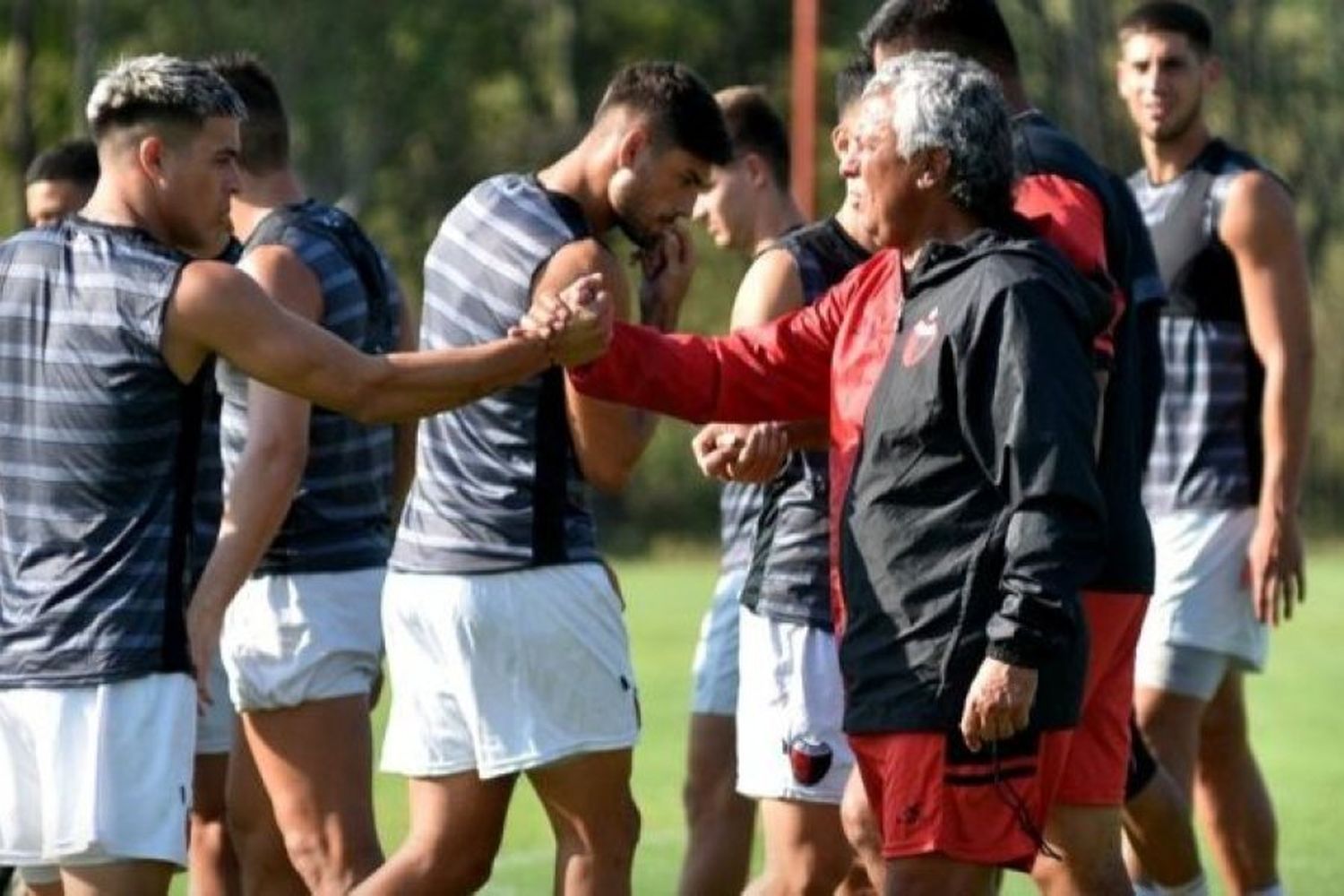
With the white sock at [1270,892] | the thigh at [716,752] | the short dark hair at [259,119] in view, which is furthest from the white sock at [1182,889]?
the short dark hair at [259,119]

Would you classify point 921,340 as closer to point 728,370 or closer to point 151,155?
point 728,370

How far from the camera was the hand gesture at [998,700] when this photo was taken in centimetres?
644

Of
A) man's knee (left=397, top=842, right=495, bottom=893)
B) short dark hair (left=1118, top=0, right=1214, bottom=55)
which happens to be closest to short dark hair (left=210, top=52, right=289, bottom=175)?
man's knee (left=397, top=842, right=495, bottom=893)

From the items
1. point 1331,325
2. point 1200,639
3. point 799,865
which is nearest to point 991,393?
point 799,865

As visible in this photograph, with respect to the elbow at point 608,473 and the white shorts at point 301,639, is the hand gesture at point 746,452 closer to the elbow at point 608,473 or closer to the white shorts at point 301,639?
the elbow at point 608,473

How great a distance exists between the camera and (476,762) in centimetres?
777

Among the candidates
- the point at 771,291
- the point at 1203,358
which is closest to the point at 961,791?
the point at 771,291

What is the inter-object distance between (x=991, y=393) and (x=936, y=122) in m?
0.58

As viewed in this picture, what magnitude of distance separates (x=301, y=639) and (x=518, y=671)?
75cm

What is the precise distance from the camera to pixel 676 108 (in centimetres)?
793

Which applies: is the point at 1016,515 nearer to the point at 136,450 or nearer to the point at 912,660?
the point at 912,660

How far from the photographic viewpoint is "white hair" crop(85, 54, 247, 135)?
698cm

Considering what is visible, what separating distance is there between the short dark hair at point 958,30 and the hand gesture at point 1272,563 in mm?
2453

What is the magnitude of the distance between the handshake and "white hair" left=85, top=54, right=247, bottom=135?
0.79 m
